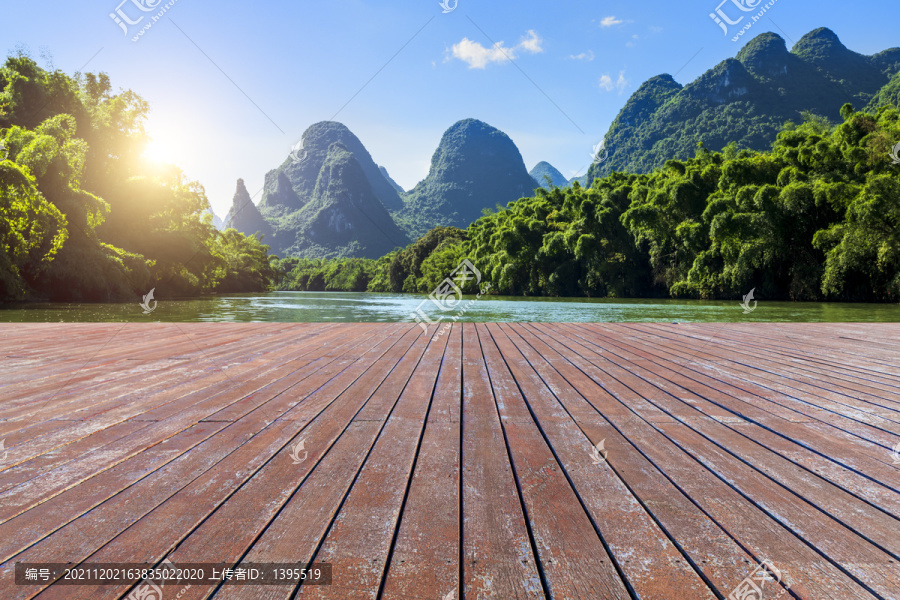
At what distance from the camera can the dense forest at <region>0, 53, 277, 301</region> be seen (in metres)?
15.4

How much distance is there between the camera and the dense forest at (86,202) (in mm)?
15406

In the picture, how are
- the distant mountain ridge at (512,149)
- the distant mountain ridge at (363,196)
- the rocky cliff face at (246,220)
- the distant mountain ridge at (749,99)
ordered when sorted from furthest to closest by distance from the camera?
the rocky cliff face at (246,220), the distant mountain ridge at (363,196), the distant mountain ridge at (512,149), the distant mountain ridge at (749,99)

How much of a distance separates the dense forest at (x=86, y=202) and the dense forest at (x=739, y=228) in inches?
975

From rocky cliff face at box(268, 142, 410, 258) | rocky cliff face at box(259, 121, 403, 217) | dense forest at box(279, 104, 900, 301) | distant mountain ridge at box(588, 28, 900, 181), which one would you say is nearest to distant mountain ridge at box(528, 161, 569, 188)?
rocky cliff face at box(259, 121, 403, 217)

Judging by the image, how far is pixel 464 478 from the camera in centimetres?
151

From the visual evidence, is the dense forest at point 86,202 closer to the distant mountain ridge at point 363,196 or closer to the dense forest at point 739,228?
the dense forest at point 739,228

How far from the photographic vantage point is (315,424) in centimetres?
208

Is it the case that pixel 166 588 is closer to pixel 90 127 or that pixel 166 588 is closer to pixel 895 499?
pixel 895 499

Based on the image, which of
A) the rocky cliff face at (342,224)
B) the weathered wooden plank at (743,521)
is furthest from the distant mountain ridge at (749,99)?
the rocky cliff face at (342,224)

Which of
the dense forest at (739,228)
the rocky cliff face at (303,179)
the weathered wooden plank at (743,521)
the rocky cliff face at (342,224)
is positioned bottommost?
the weathered wooden plank at (743,521)

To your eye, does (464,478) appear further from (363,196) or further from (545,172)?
(545,172)

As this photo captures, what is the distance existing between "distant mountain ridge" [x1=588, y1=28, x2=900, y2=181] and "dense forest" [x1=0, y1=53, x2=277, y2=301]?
43877 mm

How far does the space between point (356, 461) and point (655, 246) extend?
102 feet

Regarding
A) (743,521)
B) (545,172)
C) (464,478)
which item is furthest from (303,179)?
(743,521)
